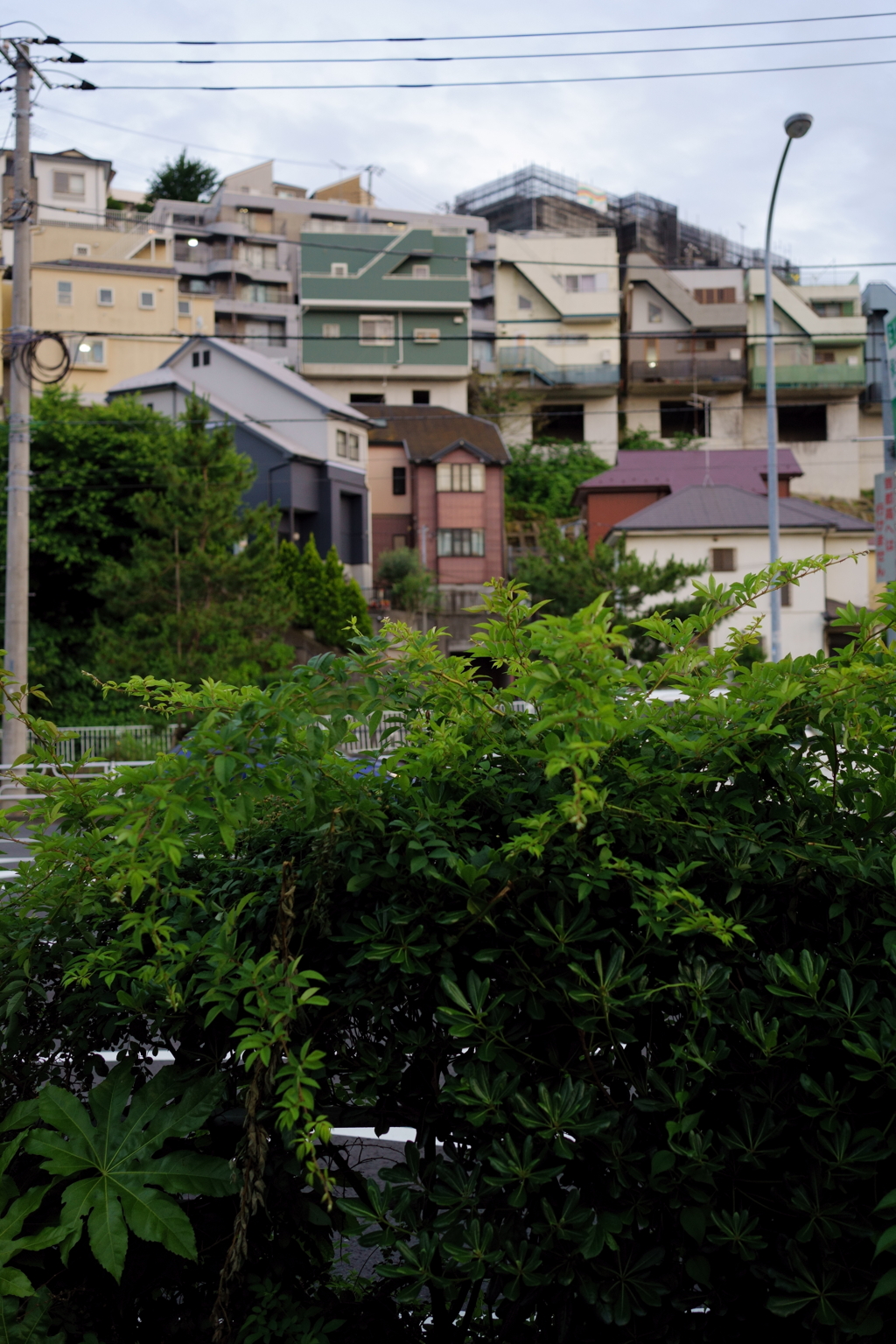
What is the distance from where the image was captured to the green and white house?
6538cm

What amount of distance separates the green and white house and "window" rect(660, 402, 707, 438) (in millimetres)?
15559

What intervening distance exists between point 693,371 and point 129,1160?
7396 cm

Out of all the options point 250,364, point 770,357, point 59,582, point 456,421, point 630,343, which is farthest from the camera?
point 630,343

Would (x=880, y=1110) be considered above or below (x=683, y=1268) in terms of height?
above

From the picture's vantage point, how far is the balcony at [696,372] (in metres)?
70.9

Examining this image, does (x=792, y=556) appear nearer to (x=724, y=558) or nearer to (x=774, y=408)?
(x=724, y=558)

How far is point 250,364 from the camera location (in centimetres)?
4825

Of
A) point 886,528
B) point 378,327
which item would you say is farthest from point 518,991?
point 378,327

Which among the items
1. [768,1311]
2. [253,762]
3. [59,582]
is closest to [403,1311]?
[768,1311]

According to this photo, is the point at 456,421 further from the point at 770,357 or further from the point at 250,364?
the point at 770,357

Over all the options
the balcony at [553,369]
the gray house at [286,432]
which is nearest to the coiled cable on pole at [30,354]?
the gray house at [286,432]

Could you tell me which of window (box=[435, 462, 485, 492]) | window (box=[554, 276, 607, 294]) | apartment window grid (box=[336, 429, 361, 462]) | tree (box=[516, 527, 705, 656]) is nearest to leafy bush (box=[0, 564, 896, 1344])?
tree (box=[516, 527, 705, 656])

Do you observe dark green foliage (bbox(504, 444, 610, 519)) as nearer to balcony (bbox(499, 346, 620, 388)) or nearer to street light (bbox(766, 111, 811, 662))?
balcony (bbox(499, 346, 620, 388))

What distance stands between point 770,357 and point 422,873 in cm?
2342
